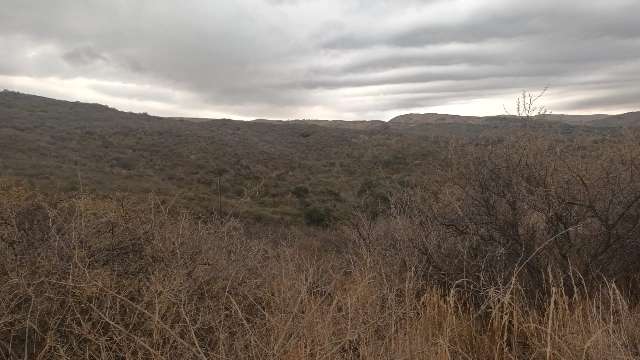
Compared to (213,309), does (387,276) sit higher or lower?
lower

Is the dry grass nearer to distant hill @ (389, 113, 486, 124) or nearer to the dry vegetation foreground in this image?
the dry vegetation foreground

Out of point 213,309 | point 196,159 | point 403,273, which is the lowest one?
point 196,159

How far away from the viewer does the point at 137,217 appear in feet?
14.0

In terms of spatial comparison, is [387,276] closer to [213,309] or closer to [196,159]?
[213,309]

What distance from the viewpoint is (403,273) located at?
454 centimetres

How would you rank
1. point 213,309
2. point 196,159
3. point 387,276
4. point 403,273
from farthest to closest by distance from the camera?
point 196,159 → point 403,273 → point 387,276 → point 213,309

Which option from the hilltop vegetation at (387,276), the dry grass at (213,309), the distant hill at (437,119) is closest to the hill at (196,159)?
the hilltop vegetation at (387,276)

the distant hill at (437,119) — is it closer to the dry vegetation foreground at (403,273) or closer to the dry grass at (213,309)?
the dry vegetation foreground at (403,273)

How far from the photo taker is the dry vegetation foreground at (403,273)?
2.96 metres

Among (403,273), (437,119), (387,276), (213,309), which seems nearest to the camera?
(213,309)

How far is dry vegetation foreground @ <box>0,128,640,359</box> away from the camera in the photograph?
116 inches

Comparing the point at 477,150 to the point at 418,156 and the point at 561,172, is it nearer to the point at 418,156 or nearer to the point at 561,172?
the point at 561,172

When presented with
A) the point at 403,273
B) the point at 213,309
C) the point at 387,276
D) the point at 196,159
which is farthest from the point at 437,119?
the point at 213,309

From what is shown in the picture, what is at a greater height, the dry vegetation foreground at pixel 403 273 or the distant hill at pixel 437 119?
the distant hill at pixel 437 119
